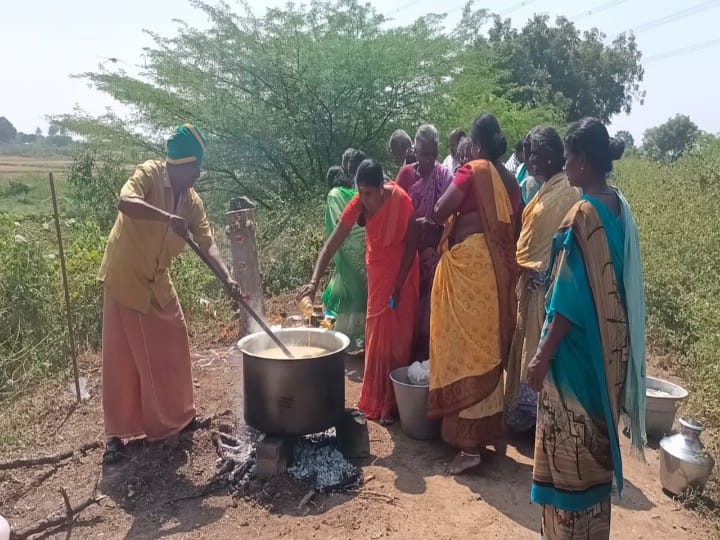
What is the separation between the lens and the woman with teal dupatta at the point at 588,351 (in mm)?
2396

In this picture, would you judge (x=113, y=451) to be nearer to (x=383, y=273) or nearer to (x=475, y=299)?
(x=383, y=273)

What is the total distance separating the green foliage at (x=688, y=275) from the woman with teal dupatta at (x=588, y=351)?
100.0 inches

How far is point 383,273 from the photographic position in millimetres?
4398

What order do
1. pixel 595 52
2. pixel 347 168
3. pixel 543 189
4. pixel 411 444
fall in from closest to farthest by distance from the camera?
pixel 543 189, pixel 411 444, pixel 347 168, pixel 595 52

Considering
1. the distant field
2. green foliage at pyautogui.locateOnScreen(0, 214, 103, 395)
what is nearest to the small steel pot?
green foliage at pyautogui.locateOnScreen(0, 214, 103, 395)

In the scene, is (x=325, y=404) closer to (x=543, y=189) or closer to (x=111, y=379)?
(x=111, y=379)

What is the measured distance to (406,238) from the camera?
14.4 feet

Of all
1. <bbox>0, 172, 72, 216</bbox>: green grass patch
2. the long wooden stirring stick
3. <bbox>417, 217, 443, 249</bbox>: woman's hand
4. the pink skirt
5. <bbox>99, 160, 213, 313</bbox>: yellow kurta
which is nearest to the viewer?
the long wooden stirring stick

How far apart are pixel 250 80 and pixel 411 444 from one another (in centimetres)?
828

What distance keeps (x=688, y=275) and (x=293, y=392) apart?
202 inches

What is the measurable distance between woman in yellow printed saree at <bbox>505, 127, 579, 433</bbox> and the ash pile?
1.17 metres

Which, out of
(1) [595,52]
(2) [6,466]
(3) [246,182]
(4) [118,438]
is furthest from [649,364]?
(1) [595,52]

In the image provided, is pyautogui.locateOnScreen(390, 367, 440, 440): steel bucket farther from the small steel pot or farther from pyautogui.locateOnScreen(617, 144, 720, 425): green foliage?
pyautogui.locateOnScreen(617, 144, 720, 425): green foliage

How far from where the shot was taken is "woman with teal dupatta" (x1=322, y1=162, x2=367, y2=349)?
5402 mm
